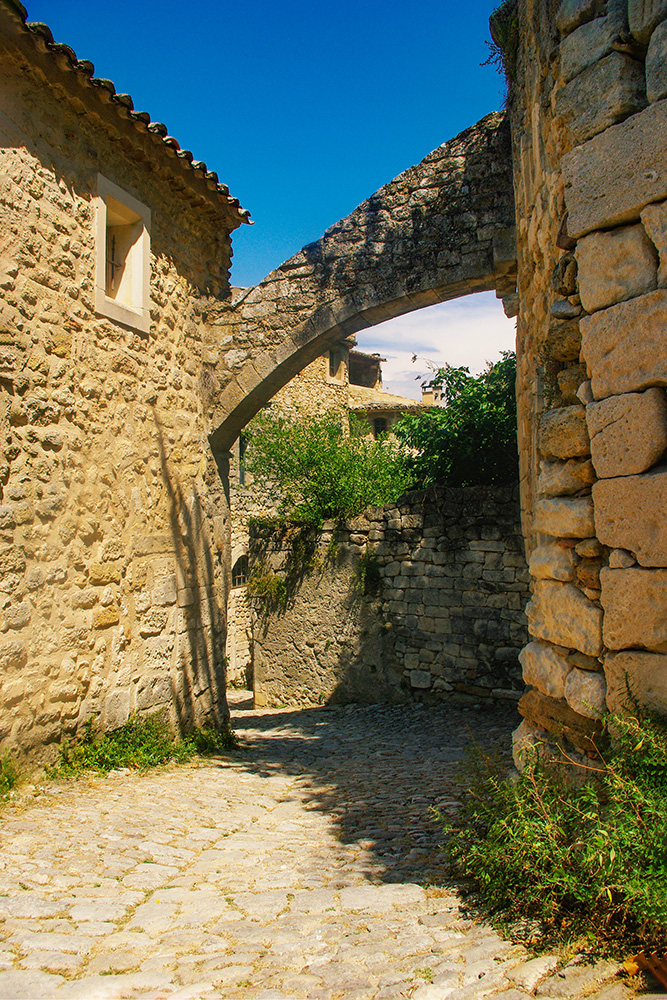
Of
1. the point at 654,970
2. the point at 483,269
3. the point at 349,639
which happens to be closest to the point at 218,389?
the point at 483,269

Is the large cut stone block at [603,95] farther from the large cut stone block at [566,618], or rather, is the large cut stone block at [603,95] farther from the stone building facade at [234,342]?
the large cut stone block at [566,618]

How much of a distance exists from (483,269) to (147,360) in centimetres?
305

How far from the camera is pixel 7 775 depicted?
12.6 ft

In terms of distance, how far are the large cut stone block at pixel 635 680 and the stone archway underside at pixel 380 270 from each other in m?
4.49

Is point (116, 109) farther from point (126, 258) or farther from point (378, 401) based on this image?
point (378, 401)

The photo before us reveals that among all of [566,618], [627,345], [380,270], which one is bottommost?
[566,618]

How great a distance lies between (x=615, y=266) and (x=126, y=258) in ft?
13.8

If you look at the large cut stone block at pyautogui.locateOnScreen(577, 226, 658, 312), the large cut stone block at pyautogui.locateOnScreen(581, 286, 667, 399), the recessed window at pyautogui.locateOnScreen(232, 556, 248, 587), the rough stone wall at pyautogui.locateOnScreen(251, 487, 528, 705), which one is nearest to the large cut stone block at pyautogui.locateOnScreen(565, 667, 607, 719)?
the large cut stone block at pyautogui.locateOnScreen(581, 286, 667, 399)

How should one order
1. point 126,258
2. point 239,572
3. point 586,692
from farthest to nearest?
point 239,572 → point 126,258 → point 586,692

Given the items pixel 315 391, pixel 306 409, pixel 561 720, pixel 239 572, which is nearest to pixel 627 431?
pixel 561 720

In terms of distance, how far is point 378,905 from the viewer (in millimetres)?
2545

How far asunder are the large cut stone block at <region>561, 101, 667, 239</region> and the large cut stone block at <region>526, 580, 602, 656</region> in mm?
1324

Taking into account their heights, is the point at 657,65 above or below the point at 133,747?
above

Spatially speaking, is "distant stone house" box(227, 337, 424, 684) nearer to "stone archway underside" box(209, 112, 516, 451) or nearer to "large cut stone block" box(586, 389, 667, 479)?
"stone archway underside" box(209, 112, 516, 451)
